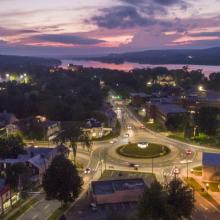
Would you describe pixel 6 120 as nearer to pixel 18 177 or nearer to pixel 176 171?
pixel 18 177

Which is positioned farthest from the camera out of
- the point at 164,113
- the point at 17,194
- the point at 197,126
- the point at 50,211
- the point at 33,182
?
the point at 164,113

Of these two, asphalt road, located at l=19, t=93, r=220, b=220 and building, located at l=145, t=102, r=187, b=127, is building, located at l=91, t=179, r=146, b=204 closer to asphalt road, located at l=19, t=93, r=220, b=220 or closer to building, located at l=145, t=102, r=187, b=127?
asphalt road, located at l=19, t=93, r=220, b=220

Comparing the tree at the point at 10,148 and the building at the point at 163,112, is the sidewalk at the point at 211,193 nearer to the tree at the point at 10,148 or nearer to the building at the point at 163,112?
the tree at the point at 10,148

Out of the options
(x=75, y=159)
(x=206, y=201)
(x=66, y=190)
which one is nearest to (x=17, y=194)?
(x=66, y=190)

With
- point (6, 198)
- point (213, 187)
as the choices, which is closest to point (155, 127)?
point (213, 187)

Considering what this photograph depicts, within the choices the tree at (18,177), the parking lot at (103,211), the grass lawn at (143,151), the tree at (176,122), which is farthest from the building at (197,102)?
the parking lot at (103,211)

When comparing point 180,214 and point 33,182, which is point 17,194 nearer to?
point 33,182
